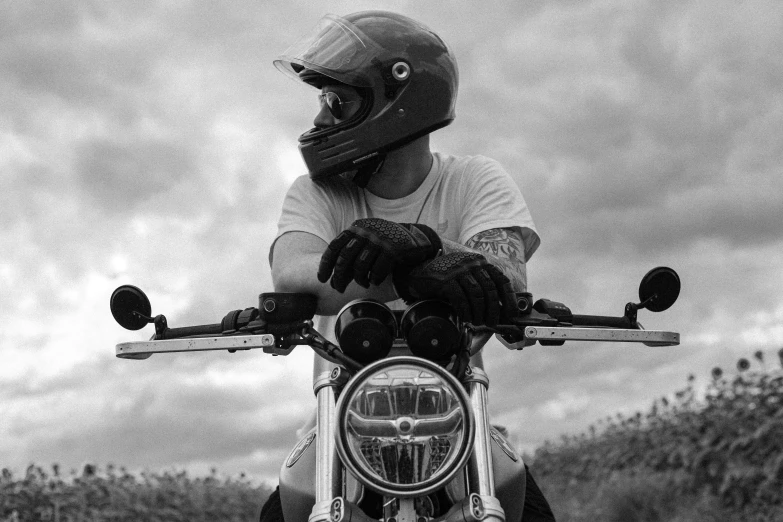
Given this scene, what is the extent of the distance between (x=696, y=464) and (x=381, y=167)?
6.17 metres

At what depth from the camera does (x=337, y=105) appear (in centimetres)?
359

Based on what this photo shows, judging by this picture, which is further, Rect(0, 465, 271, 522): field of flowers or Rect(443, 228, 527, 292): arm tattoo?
Rect(0, 465, 271, 522): field of flowers

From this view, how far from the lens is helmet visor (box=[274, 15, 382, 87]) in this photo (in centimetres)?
351

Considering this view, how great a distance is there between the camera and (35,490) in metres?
7.94

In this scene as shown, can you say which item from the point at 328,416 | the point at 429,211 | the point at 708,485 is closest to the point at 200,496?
the point at 708,485

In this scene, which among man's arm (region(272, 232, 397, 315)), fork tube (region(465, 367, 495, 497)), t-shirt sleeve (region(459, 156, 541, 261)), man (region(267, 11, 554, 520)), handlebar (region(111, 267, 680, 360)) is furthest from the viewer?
t-shirt sleeve (region(459, 156, 541, 261))

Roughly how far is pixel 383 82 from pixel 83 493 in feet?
19.0

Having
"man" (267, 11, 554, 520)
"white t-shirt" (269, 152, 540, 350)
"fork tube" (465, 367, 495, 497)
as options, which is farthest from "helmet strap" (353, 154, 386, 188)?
"fork tube" (465, 367, 495, 497)

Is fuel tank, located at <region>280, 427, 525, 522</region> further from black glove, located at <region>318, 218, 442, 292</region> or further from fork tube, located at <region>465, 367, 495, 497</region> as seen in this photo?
black glove, located at <region>318, 218, 442, 292</region>

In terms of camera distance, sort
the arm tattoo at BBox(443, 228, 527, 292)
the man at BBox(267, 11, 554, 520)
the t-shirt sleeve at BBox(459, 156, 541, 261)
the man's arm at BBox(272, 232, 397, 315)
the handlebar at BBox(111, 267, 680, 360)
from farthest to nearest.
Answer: the t-shirt sleeve at BBox(459, 156, 541, 261) < the man at BBox(267, 11, 554, 520) < the arm tattoo at BBox(443, 228, 527, 292) < the man's arm at BBox(272, 232, 397, 315) < the handlebar at BBox(111, 267, 680, 360)

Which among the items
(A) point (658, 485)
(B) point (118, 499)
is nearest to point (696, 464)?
(A) point (658, 485)

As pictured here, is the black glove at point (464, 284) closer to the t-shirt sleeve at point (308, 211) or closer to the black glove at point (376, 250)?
the black glove at point (376, 250)

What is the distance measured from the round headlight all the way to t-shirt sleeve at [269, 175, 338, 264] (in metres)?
1.23

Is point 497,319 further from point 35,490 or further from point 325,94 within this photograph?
point 35,490
